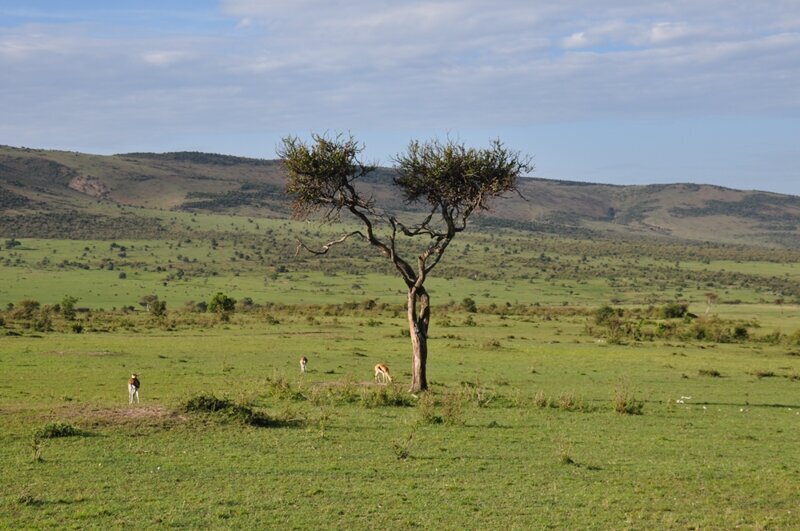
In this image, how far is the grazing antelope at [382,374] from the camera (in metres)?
27.3

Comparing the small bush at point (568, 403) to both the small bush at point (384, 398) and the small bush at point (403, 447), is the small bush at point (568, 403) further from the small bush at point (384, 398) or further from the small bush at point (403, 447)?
the small bush at point (403, 447)

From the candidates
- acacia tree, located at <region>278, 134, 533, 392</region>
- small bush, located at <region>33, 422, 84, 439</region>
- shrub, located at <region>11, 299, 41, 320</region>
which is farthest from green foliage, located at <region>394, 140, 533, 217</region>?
shrub, located at <region>11, 299, 41, 320</region>

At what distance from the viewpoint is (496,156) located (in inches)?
1089

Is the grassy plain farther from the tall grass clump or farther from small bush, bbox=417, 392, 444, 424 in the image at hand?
the tall grass clump

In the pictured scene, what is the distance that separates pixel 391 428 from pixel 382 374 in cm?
747

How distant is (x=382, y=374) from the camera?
28203 mm

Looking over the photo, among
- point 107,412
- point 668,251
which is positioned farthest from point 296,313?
point 668,251

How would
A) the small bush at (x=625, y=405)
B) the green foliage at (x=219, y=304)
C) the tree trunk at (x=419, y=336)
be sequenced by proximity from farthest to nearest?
the green foliage at (x=219, y=304), the tree trunk at (x=419, y=336), the small bush at (x=625, y=405)

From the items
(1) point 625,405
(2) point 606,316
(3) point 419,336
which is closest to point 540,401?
(1) point 625,405

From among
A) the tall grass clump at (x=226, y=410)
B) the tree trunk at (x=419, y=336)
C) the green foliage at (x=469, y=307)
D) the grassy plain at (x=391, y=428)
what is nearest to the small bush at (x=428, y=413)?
the grassy plain at (x=391, y=428)

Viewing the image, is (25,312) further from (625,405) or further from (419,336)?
(625,405)

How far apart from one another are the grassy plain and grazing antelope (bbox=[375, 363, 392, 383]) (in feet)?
3.29

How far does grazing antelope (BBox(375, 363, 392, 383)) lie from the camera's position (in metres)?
27.3

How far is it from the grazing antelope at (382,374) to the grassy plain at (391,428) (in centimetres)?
100
